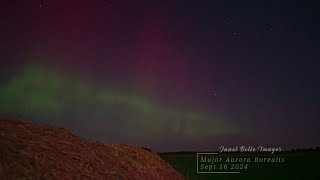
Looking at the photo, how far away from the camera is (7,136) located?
6867 mm

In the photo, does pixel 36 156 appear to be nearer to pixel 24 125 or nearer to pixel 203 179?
pixel 24 125

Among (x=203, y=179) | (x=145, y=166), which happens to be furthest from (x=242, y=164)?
(x=145, y=166)

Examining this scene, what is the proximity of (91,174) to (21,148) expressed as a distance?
1330 millimetres

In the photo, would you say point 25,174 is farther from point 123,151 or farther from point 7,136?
point 123,151

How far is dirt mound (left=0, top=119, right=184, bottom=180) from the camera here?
618 centimetres

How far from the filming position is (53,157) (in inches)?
277

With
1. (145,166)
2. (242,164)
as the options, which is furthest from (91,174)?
(242,164)

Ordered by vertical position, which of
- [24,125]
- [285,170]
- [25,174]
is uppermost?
[285,170]

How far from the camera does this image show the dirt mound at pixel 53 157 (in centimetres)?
618

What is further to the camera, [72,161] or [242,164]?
[242,164]

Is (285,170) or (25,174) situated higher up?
(285,170)

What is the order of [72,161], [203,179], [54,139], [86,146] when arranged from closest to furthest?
1. [72,161]
2. [54,139]
3. [86,146]
4. [203,179]

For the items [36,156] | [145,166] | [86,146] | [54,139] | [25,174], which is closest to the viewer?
[25,174]

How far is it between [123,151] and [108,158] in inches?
92.0
